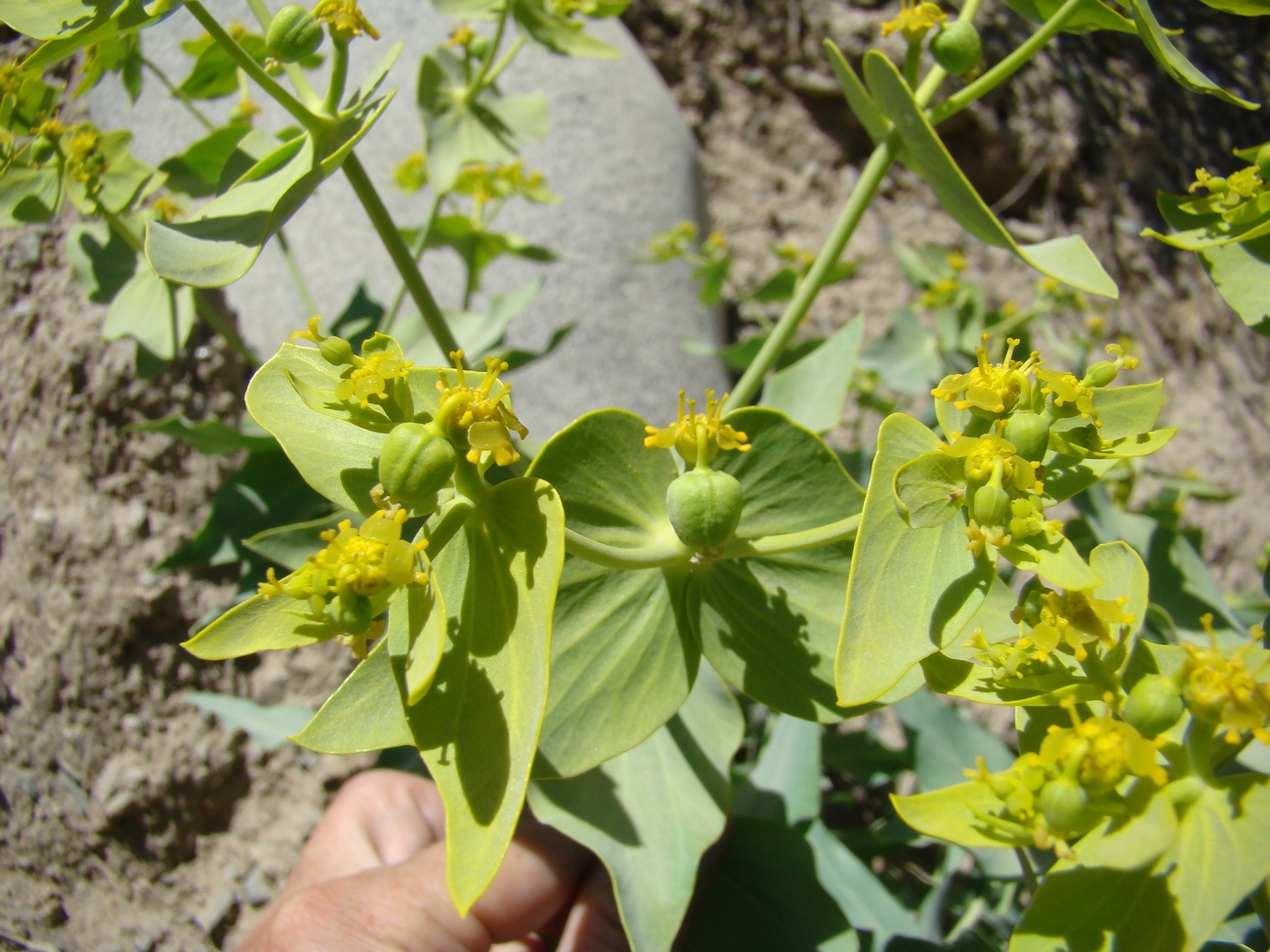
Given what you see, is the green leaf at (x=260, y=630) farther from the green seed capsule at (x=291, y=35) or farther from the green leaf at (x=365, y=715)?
the green seed capsule at (x=291, y=35)

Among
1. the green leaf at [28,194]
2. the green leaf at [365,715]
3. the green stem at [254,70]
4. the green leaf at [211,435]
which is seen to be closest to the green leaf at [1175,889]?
the green leaf at [365,715]

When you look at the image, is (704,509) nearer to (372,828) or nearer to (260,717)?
(372,828)

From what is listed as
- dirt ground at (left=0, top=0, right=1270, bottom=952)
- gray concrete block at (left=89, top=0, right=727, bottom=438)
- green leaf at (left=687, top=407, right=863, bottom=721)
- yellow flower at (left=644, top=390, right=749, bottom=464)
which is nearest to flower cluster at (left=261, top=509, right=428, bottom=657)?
yellow flower at (left=644, top=390, right=749, bottom=464)

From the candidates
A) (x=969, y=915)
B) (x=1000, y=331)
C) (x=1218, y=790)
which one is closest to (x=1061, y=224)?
(x=1000, y=331)

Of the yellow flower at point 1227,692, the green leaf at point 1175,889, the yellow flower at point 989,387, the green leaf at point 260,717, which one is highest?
the yellow flower at point 989,387

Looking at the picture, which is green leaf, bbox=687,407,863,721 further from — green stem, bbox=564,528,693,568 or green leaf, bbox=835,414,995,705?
green leaf, bbox=835,414,995,705

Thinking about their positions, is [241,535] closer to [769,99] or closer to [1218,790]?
[1218,790]
